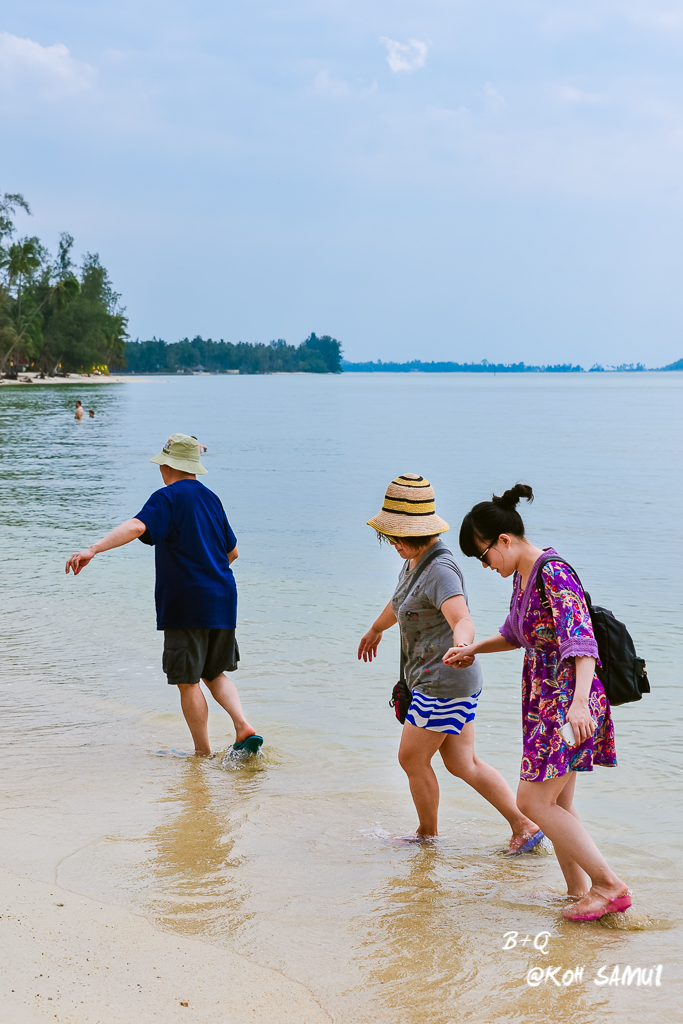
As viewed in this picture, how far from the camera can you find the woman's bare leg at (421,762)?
413cm

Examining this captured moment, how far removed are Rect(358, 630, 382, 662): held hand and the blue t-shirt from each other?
1034mm

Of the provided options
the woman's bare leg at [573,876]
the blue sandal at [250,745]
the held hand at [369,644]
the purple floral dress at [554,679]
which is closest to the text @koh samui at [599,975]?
the woman's bare leg at [573,876]

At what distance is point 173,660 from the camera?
17.5ft

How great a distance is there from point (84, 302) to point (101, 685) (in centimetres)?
11899

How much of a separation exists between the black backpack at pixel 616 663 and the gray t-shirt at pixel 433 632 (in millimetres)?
627

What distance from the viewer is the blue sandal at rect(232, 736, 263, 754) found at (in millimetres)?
5531

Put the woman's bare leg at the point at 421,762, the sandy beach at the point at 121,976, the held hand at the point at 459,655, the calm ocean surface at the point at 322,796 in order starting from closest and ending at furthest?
the sandy beach at the point at 121,976
the calm ocean surface at the point at 322,796
the held hand at the point at 459,655
the woman's bare leg at the point at 421,762

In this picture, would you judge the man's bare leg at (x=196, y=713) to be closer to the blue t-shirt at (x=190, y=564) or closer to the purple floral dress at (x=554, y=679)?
the blue t-shirt at (x=190, y=564)

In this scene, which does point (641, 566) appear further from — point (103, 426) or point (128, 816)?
point (103, 426)

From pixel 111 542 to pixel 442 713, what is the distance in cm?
183

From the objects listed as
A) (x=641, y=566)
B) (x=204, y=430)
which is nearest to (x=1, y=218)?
(x=204, y=430)

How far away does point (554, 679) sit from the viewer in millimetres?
3443

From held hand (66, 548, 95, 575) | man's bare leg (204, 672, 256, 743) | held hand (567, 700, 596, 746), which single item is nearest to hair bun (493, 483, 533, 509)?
held hand (567, 700, 596, 746)

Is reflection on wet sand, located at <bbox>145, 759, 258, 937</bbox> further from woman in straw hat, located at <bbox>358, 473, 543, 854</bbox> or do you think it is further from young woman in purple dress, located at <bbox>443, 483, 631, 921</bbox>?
young woman in purple dress, located at <bbox>443, 483, 631, 921</bbox>
